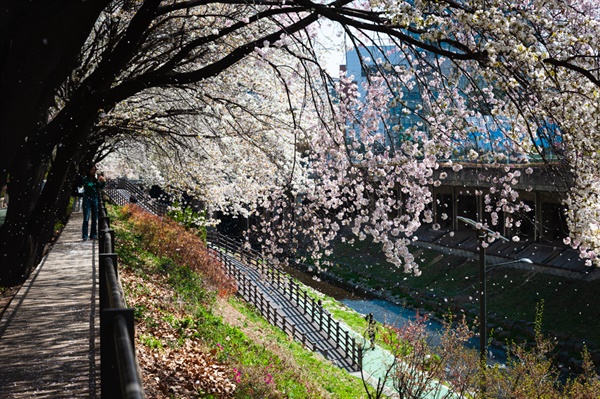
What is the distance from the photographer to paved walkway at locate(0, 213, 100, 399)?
18.6 ft

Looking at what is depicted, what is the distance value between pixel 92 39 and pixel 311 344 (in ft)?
44.4

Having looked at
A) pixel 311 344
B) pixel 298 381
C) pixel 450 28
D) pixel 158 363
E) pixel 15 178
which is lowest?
pixel 311 344

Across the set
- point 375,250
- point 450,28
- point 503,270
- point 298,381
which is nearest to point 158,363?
point 298,381

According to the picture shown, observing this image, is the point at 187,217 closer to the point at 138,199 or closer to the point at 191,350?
the point at 138,199

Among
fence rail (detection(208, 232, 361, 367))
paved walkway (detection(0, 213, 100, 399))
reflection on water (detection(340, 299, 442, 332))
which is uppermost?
paved walkway (detection(0, 213, 100, 399))

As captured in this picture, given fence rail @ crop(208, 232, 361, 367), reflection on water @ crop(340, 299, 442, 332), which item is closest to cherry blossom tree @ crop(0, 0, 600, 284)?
fence rail @ crop(208, 232, 361, 367)

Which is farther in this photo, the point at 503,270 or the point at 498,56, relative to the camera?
the point at 503,270

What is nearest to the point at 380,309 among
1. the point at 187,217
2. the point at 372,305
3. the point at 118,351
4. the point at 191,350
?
the point at 372,305

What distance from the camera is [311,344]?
2198 cm

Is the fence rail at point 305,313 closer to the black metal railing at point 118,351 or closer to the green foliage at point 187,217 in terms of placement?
the green foliage at point 187,217

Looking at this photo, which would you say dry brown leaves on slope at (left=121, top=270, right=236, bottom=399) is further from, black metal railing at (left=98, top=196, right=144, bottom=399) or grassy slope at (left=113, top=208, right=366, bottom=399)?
black metal railing at (left=98, top=196, right=144, bottom=399)

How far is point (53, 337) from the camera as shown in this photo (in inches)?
287

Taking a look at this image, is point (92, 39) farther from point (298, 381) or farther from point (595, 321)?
point (595, 321)

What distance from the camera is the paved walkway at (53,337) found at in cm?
566
